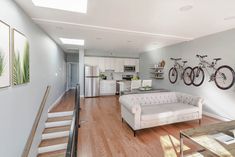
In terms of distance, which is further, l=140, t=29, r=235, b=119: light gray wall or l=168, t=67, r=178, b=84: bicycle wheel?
l=168, t=67, r=178, b=84: bicycle wheel

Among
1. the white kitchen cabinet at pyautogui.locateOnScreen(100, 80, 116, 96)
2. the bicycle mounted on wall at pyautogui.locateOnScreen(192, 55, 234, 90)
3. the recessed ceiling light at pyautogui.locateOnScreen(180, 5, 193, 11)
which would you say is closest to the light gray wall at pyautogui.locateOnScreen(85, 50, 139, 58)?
the white kitchen cabinet at pyautogui.locateOnScreen(100, 80, 116, 96)

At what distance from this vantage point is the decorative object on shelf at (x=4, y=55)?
1.66 m

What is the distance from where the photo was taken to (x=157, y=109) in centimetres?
327

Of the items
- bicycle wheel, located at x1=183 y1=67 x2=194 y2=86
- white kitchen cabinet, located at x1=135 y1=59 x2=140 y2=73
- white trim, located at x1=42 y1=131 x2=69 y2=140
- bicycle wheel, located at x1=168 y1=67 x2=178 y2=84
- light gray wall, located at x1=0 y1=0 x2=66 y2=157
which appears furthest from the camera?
white kitchen cabinet, located at x1=135 y1=59 x2=140 y2=73

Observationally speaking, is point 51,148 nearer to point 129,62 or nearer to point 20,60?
point 20,60

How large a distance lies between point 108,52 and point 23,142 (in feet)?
20.5

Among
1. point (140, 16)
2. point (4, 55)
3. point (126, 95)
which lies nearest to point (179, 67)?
point (126, 95)

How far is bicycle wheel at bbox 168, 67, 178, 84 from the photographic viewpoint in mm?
5413

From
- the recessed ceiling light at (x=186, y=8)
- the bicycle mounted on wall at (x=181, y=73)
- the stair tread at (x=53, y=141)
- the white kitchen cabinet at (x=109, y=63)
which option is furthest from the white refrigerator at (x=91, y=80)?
the recessed ceiling light at (x=186, y=8)

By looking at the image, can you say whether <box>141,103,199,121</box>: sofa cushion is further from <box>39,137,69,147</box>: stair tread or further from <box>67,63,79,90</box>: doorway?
<box>67,63,79,90</box>: doorway

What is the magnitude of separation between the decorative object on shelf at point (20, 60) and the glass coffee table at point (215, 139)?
289 cm

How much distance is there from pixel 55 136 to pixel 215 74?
5.16 m

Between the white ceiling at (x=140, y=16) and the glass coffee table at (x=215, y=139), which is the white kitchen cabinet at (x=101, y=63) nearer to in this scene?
the white ceiling at (x=140, y=16)

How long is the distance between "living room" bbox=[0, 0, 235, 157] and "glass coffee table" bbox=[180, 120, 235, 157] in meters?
0.01
